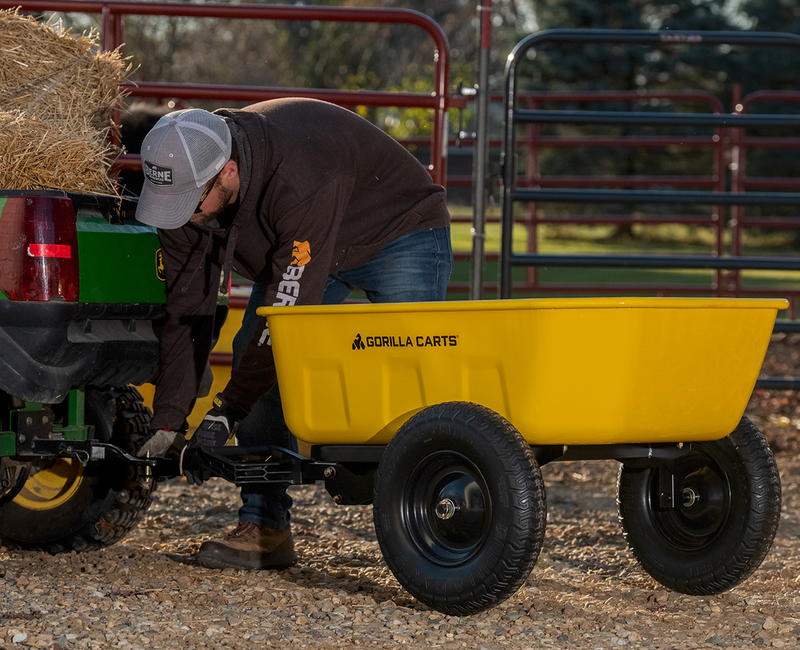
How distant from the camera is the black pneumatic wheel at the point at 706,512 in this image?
313 cm

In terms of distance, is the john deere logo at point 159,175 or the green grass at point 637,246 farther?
the green grass at point 637,246

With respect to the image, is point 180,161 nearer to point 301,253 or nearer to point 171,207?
point 171,207

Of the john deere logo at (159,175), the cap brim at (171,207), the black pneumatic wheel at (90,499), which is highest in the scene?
the john deere logo at (159,175)

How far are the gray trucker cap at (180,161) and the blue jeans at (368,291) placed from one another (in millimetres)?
589

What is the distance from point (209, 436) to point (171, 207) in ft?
2.27

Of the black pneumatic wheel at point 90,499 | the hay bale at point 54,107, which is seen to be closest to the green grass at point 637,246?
the hay bale at point 54,107

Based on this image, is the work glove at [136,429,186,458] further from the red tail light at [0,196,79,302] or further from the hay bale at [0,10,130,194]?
the hay bale at [0,10,130,194]

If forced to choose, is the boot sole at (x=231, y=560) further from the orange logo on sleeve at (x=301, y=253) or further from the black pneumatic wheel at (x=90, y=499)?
the orange logo on sleeve at (x=301, y=253)

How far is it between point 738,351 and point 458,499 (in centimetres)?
86

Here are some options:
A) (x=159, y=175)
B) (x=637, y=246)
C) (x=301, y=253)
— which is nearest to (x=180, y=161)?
(x=159, y=175)

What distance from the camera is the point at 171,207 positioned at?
3.16 meters

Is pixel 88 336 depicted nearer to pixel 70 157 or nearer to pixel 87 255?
pixel 87 255

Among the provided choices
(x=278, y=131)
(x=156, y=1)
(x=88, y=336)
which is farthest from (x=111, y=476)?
(x=156, y=1)

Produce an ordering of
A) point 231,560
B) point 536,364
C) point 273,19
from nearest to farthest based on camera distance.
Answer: point 536,364, point 231,560, point 273,19
